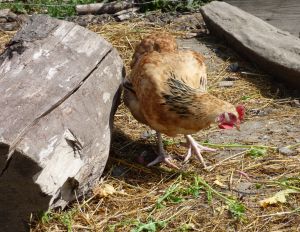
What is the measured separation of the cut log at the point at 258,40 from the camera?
5637 millimetres

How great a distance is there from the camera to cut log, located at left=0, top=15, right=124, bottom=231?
3.36 metres

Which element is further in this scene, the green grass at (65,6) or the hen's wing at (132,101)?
the green grass at (65,6)

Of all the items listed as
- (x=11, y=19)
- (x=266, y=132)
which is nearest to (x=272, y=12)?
(x=266, y=132)

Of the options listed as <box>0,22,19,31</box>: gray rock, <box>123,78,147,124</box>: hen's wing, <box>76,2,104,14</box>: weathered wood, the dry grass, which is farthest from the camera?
<box>76,2,104,14</box>: weathered wood

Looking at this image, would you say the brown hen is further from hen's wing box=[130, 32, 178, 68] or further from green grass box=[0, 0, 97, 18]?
green grass box=[0, 0, 97, 18]

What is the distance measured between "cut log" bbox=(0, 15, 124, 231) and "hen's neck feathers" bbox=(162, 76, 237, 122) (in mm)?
481

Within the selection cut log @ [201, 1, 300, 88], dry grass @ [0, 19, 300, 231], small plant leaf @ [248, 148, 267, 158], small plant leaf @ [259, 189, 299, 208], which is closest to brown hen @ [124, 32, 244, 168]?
dry grass @ [0, 19, 300, 231]

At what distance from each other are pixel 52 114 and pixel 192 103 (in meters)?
0.96

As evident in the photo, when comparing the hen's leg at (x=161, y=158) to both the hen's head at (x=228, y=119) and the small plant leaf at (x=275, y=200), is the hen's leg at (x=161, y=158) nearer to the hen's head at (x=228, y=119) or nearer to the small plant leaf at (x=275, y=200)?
the hen's head at (x=228, y=119)

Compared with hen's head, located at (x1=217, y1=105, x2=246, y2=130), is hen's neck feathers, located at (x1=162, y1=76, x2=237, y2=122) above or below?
above

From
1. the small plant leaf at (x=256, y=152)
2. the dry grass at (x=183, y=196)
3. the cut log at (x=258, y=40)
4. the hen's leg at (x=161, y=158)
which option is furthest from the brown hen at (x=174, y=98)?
the cut log at (x=258, y=40)

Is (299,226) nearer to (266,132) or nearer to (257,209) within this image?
(257,209)

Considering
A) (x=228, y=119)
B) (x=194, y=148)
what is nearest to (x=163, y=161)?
(x=194, y=148)

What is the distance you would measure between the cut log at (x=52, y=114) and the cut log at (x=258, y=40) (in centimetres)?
187
